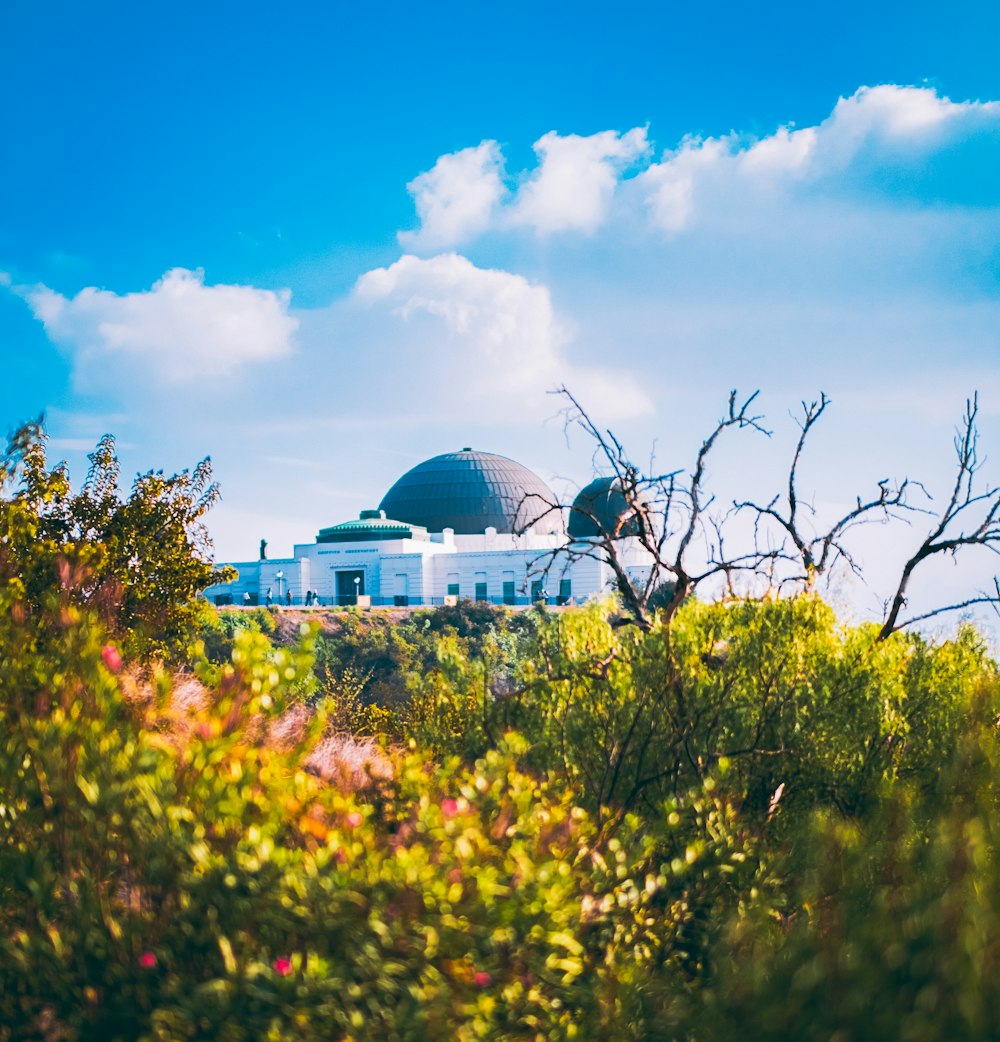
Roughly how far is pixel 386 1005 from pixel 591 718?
5.63 meters

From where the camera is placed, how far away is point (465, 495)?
252ft

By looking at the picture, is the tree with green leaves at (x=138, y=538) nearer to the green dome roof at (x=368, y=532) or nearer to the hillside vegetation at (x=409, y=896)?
the hillside vegetation at (x=409, y=896)

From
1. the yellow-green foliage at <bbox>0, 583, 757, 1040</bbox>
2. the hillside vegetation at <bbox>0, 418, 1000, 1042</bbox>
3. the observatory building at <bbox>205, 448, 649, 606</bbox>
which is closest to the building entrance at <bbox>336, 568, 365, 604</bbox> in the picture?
the observatory building at <bbox>205, 448, 649, 606</bbox>

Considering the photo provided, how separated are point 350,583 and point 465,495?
11.9 m

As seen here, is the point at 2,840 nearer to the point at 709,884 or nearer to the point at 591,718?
the point at 709,884

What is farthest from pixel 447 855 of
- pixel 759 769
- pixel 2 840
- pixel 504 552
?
pixel 504 552

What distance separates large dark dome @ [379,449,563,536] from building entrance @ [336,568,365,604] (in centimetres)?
830

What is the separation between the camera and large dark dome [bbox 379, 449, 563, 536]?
7512 cm

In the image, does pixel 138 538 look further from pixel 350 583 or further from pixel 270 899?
pixel 350 583

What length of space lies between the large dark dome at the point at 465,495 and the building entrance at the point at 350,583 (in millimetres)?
8299

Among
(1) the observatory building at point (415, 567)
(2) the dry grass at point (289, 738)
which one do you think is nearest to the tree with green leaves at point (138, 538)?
(2) the dry grass at point (289, 738)

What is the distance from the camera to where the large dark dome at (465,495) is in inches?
2958

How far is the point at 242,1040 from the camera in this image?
477cm

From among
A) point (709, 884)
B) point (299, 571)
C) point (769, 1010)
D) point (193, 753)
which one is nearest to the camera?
point (769, 1010)
